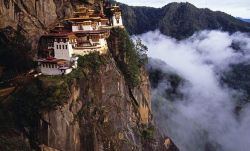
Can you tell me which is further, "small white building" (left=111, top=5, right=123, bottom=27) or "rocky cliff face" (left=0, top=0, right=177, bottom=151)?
"small white building" (left=111, top=5, right=123, bottom=27)

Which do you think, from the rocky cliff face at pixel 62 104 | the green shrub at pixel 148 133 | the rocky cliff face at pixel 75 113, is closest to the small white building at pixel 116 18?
the rocky cliff face at pixel 62 104

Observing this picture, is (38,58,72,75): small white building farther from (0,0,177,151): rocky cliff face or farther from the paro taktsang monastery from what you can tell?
(0,0,177,151): rocky cliff face

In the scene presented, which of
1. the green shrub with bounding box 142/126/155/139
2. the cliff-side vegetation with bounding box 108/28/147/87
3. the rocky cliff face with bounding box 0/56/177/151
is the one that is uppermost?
the cliff-side vegetation with bounding box 108/28/147/87

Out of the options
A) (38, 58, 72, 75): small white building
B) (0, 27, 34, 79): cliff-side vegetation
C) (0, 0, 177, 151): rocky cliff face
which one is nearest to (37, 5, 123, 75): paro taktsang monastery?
(38, 58, 72, 75): small white building

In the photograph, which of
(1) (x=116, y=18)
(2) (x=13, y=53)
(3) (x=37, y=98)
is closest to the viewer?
(3) (x=37, y=98)

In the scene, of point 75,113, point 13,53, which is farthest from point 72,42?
point 75,113

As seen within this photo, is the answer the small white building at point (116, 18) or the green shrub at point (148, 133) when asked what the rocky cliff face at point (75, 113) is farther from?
the small white building at point (116, 18)

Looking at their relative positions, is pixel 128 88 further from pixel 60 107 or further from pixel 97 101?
pixel 60 107

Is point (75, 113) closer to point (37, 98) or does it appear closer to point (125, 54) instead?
point (37, 98)

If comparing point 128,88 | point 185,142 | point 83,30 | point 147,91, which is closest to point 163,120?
point 185,142
